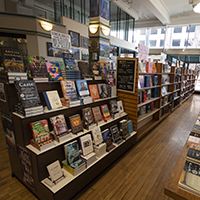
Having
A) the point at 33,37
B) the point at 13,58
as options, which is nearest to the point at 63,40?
the point at 13,58

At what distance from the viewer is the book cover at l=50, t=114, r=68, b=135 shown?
73.8 inches

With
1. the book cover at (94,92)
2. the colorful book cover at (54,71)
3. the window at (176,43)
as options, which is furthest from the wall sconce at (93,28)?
the window at (176,43)

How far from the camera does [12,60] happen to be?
174 cm

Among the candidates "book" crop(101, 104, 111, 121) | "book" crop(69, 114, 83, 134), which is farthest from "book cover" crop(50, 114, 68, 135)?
"book" crop(101, 104, 111, 121)

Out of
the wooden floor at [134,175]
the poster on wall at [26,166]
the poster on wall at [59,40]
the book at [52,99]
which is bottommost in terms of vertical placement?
the wooden floor at [134,175]

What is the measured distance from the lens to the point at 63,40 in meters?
2.24

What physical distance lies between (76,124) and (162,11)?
363 inches

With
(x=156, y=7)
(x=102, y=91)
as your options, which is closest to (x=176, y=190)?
(x=102, y=91)

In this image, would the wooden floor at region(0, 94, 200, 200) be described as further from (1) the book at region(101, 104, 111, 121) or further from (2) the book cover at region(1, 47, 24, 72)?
(2) the book cover at region(1, 47, 24, 72)

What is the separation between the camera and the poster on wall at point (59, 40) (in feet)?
6.93

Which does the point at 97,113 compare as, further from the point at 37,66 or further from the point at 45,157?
the point at 37,66

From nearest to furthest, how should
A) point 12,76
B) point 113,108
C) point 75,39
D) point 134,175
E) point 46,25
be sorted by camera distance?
point 12,76
point 134,175
point 113,108
point 46,25
point 75,39

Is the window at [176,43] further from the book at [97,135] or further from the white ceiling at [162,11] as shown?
the book at [97,135]

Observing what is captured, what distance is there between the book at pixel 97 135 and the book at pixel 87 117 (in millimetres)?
130
